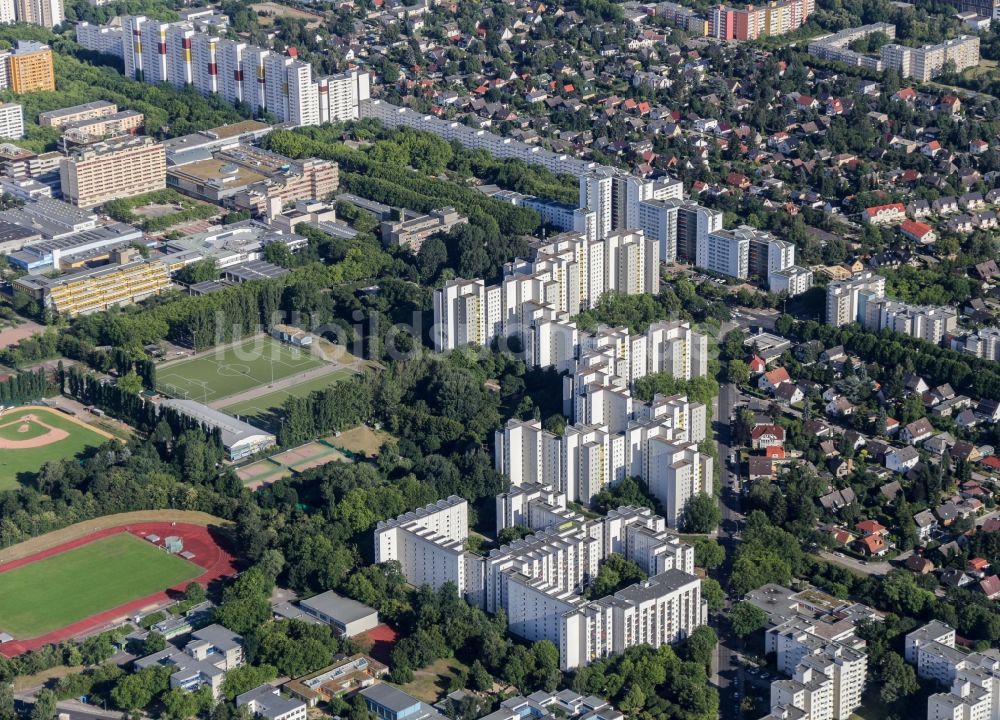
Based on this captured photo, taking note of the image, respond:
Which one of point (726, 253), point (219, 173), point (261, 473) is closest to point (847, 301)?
point (726, 253)

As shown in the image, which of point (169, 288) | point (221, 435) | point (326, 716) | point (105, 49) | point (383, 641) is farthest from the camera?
point (105, 49)

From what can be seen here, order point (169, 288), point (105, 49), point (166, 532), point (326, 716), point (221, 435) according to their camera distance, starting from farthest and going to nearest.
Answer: point (105, 49) < point (169, 288) < point (221, 435) < point (166, 532) < point (326, 716)

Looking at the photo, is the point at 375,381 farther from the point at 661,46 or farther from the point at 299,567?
the point at 661,46

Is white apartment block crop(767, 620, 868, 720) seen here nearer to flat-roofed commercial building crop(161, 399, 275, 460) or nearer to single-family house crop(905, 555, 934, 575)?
single-family house crop(905, 555, 934, 575)

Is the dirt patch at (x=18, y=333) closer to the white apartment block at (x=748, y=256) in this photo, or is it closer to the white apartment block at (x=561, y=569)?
the white apartment block at (x=561, y=569)


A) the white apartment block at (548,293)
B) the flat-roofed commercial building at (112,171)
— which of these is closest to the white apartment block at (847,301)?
the white apartment block at (548,293)

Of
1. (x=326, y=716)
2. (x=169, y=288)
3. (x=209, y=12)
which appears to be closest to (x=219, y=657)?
(x=326, y=716)

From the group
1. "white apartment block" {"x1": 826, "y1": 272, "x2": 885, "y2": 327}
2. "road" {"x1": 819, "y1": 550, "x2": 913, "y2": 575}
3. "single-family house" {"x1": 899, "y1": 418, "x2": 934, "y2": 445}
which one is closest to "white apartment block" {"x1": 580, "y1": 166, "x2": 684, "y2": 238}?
"white apartment block" {"x1": 826, "y1": 272, "x2": 885, "y2": 327}
